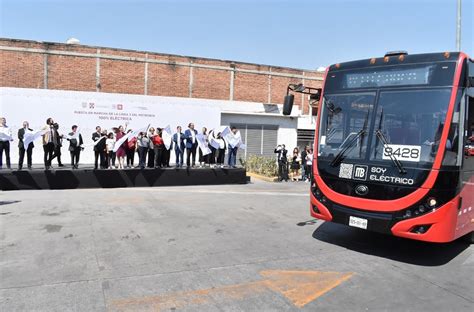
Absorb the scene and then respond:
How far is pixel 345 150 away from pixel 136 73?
2210cm

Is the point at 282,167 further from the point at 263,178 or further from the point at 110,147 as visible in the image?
the point at 110,147

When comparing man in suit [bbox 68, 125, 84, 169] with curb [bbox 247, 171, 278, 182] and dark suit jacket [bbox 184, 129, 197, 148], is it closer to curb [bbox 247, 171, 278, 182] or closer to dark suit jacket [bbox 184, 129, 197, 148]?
dark suit jacket [bbox 184, 129, 197, 148]

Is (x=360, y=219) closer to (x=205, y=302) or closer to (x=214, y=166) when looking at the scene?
(x=205, y=302)

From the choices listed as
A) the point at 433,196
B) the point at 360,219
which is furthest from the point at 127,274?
the point at 433,196

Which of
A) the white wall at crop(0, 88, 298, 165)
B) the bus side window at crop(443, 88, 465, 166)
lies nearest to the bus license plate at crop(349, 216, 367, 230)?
the bus side window at crop(443, 88, 465, 166)

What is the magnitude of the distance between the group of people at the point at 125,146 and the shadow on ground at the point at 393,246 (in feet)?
30.2

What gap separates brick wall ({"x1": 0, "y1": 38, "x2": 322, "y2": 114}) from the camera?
23641mm

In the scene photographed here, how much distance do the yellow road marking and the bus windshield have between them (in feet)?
6.57

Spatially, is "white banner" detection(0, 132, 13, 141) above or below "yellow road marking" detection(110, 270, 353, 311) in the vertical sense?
above

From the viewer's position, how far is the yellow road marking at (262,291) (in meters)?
4.41

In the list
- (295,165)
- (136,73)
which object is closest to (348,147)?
(295,165)

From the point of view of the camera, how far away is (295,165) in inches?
814

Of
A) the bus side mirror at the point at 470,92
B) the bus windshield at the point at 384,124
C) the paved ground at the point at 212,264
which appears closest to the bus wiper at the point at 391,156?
the bus windshield at the point at 384,124

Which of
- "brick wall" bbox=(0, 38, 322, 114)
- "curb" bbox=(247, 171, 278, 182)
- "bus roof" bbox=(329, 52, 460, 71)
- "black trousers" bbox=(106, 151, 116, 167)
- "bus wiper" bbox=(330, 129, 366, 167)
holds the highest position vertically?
"brick wall" bbox=(0, 38, 322, 114)
